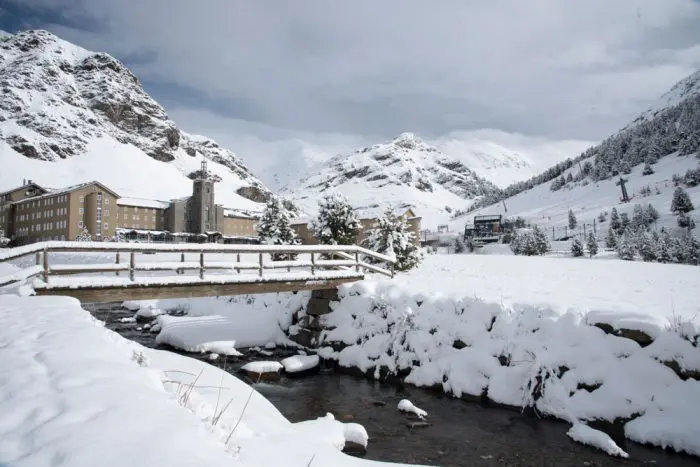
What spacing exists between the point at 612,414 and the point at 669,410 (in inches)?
39.0

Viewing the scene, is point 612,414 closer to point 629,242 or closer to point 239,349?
point 239,349

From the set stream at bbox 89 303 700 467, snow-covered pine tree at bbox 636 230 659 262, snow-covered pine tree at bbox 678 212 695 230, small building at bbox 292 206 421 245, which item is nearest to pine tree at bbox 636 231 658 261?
snow-covered pine tree at bbox 636 230 659 262

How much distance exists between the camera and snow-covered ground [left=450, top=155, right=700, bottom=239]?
3750 inches

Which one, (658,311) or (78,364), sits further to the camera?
(658,311)

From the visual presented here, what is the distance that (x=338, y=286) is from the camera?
666 inches

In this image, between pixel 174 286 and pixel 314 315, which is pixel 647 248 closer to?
pixel 314 315

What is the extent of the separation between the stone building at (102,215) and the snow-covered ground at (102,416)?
84.7 meters

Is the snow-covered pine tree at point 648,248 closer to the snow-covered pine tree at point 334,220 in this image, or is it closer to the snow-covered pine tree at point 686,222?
the snow-covered pine tree at point 686,222

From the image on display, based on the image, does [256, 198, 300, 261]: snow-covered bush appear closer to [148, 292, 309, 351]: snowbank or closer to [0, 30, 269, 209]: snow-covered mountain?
[148, 292, 309, 351]: snowbank

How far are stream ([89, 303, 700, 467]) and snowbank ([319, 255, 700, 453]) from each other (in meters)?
0.55

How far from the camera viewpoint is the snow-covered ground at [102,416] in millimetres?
2738

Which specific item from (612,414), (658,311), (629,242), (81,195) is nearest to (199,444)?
(612,414)

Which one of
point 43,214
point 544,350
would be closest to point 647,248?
point 544,350

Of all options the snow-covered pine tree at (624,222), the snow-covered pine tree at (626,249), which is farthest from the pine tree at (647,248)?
the snow-covered pine tree at (624,222)
